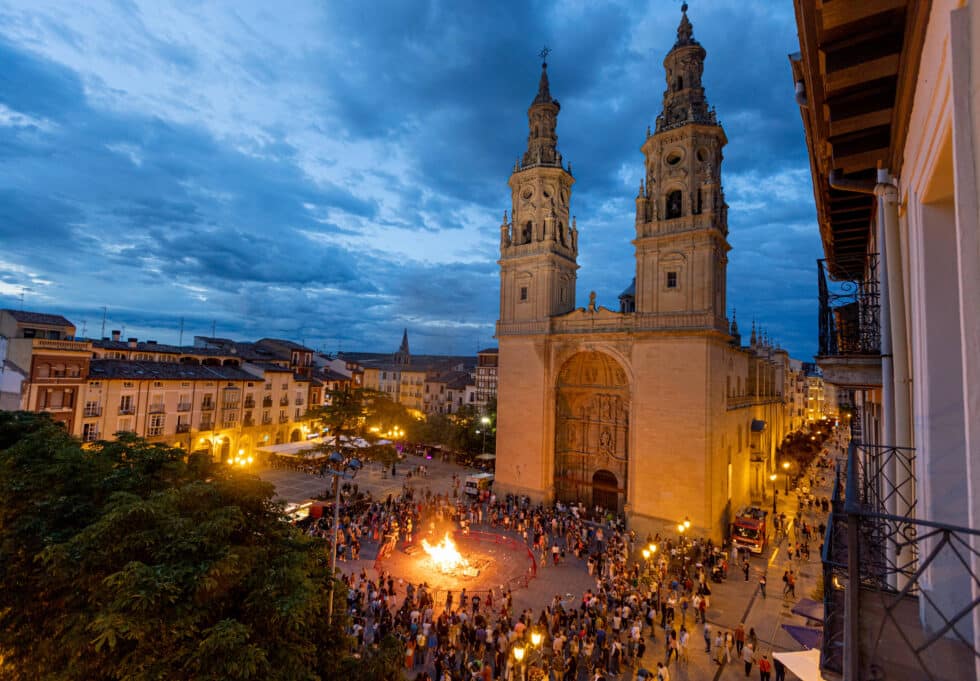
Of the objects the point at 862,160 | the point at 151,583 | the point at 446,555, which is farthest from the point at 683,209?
the point at 151,583

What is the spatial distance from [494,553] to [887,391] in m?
22.3

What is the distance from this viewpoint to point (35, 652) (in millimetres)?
7578

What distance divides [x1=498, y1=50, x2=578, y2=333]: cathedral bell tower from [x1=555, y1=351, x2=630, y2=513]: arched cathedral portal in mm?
5063

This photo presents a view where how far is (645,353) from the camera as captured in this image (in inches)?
1139

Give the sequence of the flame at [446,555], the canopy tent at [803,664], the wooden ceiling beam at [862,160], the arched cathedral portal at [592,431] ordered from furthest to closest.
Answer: the arched cathedral portal at [592,431], the flame at [446,555], the canopy tent at [803,664], the wooden ceiling beam at [862,160]

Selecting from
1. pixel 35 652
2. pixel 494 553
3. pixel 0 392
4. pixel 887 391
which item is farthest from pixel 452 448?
pixel 887 391

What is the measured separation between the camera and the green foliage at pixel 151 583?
6551mm

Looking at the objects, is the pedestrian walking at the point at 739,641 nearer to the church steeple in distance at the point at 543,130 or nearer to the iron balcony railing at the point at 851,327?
the iron balcony railing at the point at 851,327

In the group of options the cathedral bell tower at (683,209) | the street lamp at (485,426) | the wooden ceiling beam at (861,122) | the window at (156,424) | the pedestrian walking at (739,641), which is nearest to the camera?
the wooden ceiling beam at (861,122)

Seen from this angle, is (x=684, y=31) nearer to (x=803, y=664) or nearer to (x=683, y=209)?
(x=683, y=209)

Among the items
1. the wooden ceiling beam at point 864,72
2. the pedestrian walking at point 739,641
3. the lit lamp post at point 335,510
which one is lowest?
the pedestrian walking at point 739,641

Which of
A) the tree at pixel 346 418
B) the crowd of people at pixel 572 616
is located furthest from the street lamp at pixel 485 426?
the crowd of people at pixel 572 616

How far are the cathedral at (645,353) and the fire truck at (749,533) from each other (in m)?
1.05

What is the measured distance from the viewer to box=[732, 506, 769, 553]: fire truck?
25594mm
